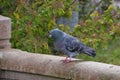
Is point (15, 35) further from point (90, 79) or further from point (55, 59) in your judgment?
point (90, 79)

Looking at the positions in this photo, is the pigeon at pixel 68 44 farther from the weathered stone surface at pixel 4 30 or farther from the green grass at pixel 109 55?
the green grass at pixel 109 55

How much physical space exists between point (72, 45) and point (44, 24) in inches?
79.2

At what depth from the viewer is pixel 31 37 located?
23.8 feet

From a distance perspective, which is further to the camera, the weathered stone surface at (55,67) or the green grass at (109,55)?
the green grass at (109,55)

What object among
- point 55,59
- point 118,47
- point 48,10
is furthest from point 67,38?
point 118,47

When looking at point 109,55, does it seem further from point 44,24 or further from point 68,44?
point 68,44

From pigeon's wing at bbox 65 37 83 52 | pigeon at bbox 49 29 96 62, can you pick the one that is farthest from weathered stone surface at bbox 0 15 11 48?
pigeon's wing at bbox 65 37 83 52

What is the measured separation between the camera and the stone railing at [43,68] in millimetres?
4660

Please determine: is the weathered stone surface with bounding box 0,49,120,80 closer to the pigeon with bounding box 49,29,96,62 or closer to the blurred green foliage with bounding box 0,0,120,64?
the pigeon with bounding box 49,29,96,62

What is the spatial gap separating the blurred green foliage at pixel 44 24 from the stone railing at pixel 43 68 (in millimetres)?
1407

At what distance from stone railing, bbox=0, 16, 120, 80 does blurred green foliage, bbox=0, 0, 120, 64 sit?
55.4 inches

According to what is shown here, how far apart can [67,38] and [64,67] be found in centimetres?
59

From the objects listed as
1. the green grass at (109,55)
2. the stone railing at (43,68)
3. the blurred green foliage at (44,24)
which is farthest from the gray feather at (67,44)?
the green grass at (109,55)

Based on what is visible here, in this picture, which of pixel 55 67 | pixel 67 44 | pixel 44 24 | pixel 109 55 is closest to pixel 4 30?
pixel 67 44
